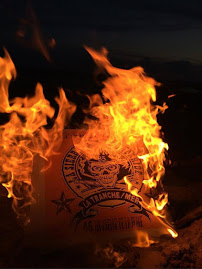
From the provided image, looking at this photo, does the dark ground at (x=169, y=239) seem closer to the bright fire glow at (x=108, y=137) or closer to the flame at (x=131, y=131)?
the bright fire glow at (x=108, y=137)

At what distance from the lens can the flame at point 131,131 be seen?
12.5 ft

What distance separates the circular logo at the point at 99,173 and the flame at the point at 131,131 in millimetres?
71

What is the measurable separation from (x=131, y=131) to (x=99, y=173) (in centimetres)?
93

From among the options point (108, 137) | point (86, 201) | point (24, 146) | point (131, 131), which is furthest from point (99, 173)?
point (24, 146)

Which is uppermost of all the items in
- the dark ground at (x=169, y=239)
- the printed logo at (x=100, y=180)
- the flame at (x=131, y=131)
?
the flame at (x=131, y=131)

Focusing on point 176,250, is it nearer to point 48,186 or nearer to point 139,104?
point 48,186

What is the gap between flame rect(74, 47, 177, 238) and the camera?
3820 mm

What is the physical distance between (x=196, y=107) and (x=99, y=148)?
23.5 ft

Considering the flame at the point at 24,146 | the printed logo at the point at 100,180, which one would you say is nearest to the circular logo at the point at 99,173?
the printed logo at the point at 100,180

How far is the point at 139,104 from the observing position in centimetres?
458

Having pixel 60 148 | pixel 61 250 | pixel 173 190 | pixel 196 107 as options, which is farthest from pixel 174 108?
pixel 61 250

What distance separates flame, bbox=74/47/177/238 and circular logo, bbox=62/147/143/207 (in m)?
0.07

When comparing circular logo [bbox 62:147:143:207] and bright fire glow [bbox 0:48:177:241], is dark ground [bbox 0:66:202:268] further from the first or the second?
circular logo [bbox 62:147:143:207]

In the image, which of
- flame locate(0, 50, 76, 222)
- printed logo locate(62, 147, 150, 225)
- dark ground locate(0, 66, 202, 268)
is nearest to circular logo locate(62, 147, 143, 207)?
printed logo locate(62, 147, 150, 225)
